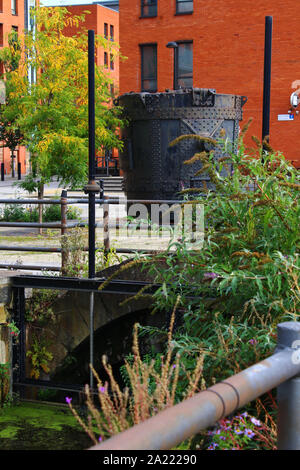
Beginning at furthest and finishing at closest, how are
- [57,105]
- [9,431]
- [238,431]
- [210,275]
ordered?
[57,105]
[9,431]
[210,275]
[238,431]

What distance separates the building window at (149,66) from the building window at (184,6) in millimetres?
1842

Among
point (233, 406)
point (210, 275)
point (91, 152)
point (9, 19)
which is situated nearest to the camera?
point (233, 406)

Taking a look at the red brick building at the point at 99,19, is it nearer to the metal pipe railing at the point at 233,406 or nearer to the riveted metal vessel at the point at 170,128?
the riveted metal vessel at the point at 170,128

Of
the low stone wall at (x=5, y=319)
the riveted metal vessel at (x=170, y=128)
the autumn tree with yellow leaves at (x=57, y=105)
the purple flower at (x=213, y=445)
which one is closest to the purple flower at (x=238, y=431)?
the purple flower at (x=213, y=445)

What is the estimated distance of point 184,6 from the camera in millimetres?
28844

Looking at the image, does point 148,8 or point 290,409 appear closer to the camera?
point 290,409

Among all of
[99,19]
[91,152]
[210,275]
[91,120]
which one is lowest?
[210,275]

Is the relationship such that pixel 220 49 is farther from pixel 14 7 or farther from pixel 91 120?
pixel 14 7

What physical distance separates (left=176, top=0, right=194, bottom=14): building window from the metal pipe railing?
28560 mm

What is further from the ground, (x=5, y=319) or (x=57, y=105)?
(x=57, y=105)

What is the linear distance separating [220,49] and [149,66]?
3.60m

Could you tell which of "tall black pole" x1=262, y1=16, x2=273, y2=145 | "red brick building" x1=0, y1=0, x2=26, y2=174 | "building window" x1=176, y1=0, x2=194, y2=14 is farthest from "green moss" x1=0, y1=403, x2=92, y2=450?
"red brick building" x1=0, y1=0, x2=26, y2=174

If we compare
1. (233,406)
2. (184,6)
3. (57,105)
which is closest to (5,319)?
(233,406)

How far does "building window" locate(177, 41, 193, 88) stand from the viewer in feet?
94.8
